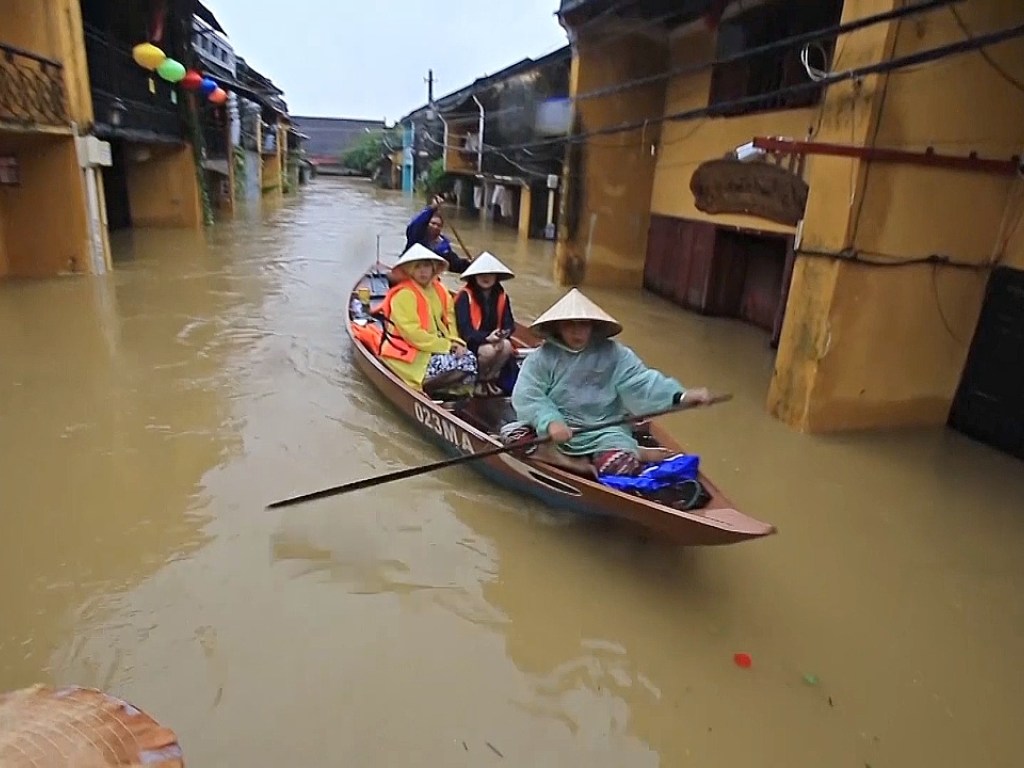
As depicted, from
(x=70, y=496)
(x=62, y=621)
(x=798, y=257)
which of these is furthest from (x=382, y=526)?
(x=798, y=257)

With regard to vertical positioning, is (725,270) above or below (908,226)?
below

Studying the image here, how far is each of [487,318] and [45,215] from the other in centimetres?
776

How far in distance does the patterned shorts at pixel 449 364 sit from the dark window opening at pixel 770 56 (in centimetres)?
381

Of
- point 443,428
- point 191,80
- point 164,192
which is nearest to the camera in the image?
point 443,428

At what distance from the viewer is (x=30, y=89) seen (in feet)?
27.8

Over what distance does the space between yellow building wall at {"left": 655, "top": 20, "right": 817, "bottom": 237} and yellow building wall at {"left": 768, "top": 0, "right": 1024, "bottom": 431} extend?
2.72 meters

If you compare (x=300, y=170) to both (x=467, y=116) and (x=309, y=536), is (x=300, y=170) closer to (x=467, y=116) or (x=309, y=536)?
(x=467, y=116)

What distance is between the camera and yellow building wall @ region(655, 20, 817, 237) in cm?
855

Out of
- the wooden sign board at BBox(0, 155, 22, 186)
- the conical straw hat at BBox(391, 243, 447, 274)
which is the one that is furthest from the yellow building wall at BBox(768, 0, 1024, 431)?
the wooden sign board at BBox(0, 155, 22, 186)

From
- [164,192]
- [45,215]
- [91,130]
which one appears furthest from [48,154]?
[164,192]

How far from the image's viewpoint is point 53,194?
384 inches

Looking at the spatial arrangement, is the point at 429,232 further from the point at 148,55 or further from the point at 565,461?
the point at 148,55

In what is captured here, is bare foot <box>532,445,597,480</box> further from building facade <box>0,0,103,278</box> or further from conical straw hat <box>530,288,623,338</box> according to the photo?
building facade <box>0,0,103,278</box>

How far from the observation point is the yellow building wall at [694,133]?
855 cm
